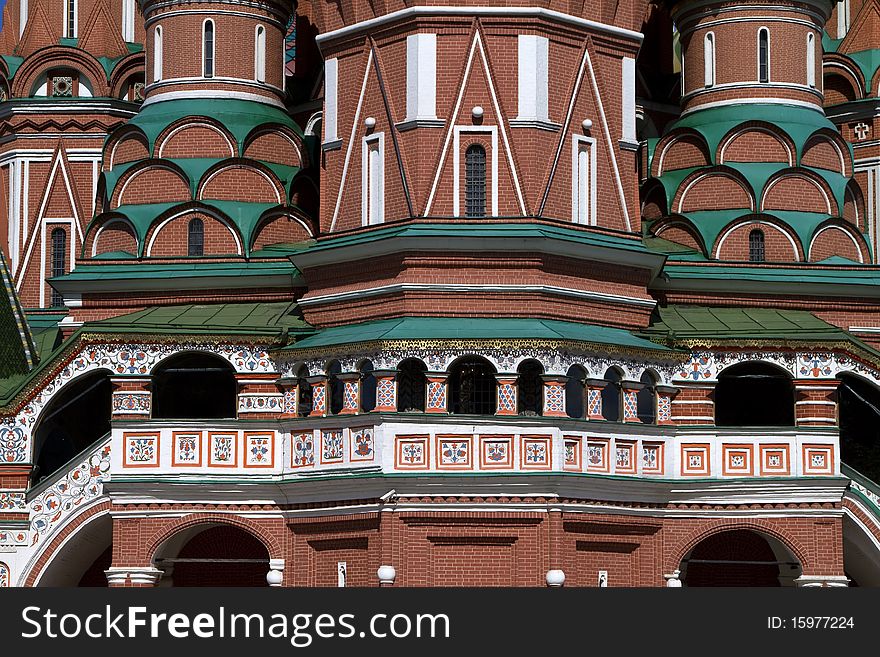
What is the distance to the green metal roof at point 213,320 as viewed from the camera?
41.0 meters

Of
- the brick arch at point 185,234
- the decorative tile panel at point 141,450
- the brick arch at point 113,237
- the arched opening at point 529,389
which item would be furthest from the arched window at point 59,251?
the arched opening at point 529,389

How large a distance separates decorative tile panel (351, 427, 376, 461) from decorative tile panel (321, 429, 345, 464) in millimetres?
249

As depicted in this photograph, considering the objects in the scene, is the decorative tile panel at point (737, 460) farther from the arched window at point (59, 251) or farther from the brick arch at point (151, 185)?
the arched window at point (59, 251)

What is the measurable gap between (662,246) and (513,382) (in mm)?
7059

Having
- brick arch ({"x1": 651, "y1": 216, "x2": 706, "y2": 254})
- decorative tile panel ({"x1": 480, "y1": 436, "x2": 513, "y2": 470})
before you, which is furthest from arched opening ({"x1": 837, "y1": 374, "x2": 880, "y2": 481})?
decorative tile panel ({"x1": 480, "y1": 436, "x2": 513, "y2": 470})

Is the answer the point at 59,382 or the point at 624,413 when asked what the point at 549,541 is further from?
the point at 59,382

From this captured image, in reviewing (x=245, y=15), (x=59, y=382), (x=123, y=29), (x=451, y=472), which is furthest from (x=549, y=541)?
(x=123, y=29)

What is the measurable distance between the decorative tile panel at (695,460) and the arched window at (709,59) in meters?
9.17

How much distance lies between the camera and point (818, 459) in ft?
132

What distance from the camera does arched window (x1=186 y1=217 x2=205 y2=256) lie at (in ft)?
148

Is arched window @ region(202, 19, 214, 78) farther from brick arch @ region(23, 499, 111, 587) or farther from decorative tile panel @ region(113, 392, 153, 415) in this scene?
brick arch @ region(23, 499, 111, 587)

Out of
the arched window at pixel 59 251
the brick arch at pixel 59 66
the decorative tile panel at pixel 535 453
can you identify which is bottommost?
the decorative tile panel at pixel 535 453
